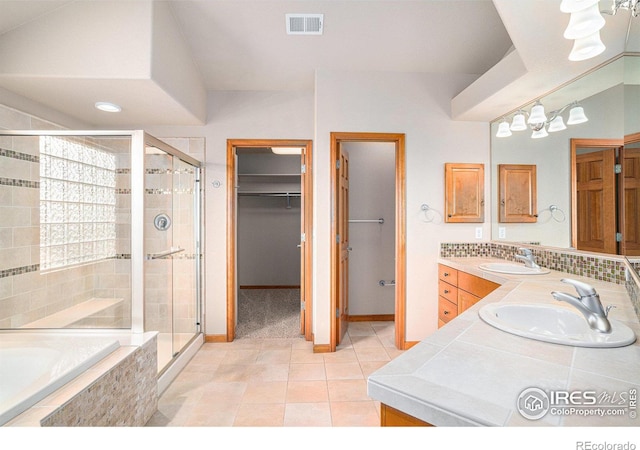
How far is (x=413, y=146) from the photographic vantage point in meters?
2.85

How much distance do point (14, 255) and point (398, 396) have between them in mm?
2651

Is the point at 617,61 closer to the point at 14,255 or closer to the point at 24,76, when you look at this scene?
the point at 24,76

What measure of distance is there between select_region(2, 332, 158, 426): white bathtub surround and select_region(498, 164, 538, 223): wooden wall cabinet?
292 centimetres

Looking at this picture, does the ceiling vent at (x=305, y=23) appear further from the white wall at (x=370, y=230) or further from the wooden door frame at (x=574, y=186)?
the wooden door frame at (x=574, y=186)

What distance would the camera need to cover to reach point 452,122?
2.88m

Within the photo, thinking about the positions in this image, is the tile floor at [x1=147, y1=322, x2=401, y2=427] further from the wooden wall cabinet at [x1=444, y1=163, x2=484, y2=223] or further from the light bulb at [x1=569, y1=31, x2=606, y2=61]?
the light bulb at [x1=569, y1=31, x2=606, y2=61]

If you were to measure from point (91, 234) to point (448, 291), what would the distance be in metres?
3.03

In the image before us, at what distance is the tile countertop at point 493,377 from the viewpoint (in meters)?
0.59

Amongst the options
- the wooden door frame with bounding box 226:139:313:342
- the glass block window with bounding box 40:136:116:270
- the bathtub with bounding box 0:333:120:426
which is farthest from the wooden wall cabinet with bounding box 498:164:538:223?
the glass block window with bounding box 40:136:116:270

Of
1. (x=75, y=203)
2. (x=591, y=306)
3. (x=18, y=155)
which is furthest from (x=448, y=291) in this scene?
(x=18, y=155)

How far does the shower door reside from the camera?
2.25m

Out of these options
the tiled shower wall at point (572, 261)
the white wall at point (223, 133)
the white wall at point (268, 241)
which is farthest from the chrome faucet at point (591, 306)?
the white wall at point (268, 241)

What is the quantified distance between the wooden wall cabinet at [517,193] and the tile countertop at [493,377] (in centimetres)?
168

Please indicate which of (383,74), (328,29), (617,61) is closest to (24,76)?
(328,29)
